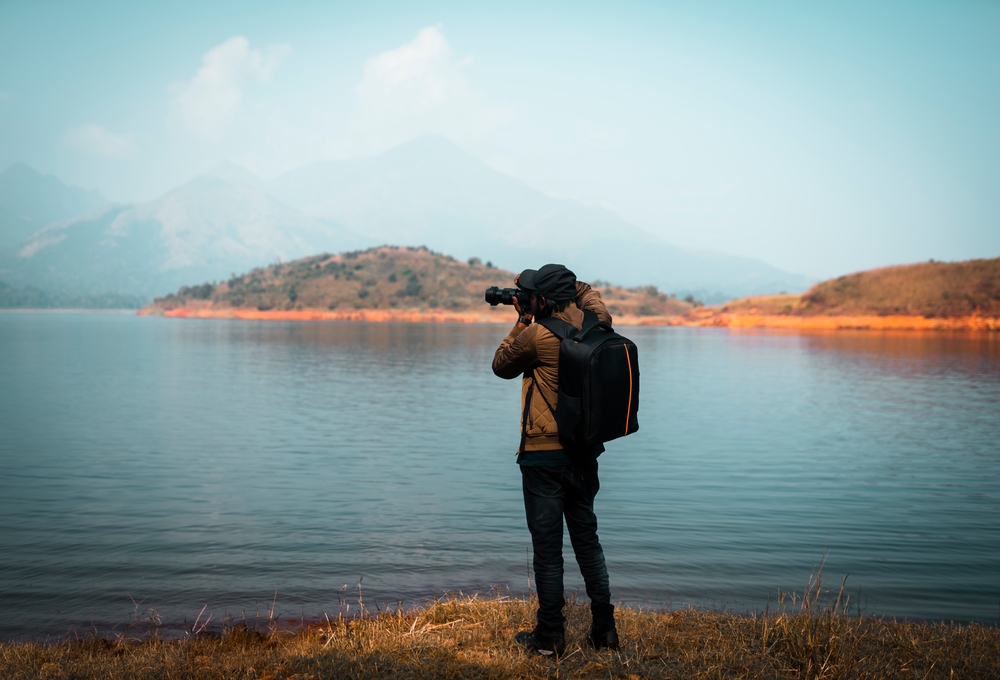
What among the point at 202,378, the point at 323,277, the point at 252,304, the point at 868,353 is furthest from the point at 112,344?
the point at 323,277

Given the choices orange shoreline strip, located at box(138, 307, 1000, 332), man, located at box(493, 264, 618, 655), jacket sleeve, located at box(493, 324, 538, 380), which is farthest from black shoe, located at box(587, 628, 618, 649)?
orange shoreline strip, located at box(138, 307, 1000, 332)

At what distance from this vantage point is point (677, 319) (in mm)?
119188

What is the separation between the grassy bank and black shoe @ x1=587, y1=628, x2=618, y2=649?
0.09 meters

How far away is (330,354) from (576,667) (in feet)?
139

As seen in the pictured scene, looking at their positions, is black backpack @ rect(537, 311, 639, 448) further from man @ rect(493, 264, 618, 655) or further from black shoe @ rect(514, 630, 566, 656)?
black shoe @ rect(514, 630, 566, 656)

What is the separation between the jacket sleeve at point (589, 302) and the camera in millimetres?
5148

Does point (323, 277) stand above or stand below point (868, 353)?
above

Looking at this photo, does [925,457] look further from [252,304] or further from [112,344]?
[252,304]

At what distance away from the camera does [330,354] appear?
45.8 meters

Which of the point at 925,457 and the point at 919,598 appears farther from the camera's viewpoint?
the point at 925,457

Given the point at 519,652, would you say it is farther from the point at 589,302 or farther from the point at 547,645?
the point at 589,302

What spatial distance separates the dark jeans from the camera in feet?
16.2

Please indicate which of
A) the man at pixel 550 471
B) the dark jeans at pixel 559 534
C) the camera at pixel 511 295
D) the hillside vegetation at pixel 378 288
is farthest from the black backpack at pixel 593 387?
the hillside vegetation at pixel 378 288

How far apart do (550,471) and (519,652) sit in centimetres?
123
